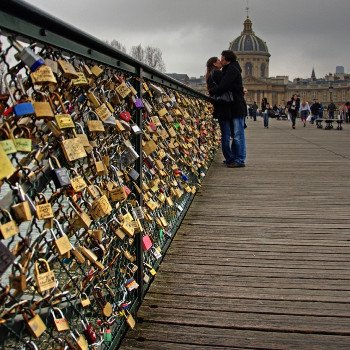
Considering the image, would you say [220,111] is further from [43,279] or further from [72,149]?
[43,279]

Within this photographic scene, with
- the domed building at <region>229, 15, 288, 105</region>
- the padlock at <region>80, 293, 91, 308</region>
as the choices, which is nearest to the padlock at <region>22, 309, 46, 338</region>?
the padlock at <region>80, 293, 91, 308</region>

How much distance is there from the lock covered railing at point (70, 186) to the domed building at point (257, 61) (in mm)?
131519

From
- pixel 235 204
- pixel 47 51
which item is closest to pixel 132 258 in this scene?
pixel 47 51

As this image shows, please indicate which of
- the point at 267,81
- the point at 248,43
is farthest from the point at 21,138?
the point at 248,43

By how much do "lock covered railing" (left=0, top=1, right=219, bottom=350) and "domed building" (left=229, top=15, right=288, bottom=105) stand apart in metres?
132

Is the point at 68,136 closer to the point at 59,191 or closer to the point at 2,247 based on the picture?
the point at 59,191

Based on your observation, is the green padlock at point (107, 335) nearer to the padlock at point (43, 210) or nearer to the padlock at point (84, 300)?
the padlock at point (84, 300)

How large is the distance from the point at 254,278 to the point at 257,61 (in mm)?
140763

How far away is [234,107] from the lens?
8.17 meters

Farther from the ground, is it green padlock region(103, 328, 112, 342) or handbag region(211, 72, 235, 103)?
handbag region(211, 72, 235, 103)

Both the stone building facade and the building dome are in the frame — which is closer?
the stone building facade

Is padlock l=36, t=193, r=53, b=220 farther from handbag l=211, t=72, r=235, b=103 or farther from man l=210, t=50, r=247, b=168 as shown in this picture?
handbag l=211, t=72, r=235, b=103

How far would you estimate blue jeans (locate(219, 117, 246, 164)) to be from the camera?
26.8 ft

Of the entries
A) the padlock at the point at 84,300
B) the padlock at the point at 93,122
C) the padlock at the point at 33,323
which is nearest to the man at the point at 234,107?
the padlock at the point at 93,122
